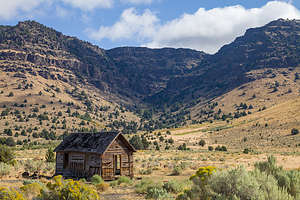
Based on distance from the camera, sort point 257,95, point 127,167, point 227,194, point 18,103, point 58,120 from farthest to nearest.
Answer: point 257,95 < point 18,103 < point 58,120 < point 127,167 < point 227,194

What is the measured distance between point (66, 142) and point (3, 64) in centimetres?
15119

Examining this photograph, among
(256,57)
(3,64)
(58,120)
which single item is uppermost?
(256,57)

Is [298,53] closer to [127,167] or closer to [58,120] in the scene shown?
[58,120]

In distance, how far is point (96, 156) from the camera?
21.8 meters

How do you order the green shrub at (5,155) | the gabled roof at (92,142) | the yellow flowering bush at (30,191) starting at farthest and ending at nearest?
the green shrub at (5,155) < the gabled roof at (92,142) < the yellow flowering bush at (30,191)

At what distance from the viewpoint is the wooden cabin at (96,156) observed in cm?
2155

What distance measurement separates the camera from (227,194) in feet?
24.1

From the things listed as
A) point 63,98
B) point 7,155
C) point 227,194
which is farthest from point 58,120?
point 227,194

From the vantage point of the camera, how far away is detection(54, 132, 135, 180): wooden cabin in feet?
70.7

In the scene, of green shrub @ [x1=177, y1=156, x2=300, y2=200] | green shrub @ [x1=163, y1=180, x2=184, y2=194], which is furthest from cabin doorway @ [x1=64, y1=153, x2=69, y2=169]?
green shrub @ [x1=177, y1=156, x2=300, y2=200]

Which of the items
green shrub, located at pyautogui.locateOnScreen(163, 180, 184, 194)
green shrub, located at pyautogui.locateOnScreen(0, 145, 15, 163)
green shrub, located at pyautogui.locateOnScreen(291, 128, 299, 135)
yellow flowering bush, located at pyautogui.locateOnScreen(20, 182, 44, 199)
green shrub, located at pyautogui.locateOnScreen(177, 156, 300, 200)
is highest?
green shrub, located at pyautogui.locateOnScreen(291, 128, 299, 135)

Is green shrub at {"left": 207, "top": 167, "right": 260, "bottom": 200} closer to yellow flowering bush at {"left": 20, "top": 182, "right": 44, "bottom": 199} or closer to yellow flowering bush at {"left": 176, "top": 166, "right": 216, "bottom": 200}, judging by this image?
yellow flowering bush at {"left": 176, "top": 166, "right": 216, "bottom": 200}

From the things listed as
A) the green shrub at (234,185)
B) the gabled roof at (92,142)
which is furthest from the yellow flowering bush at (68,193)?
the gabled roof at (92,142)

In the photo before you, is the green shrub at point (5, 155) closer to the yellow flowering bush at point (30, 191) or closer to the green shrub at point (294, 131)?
the yellow flowering bush at point (30, 191)
